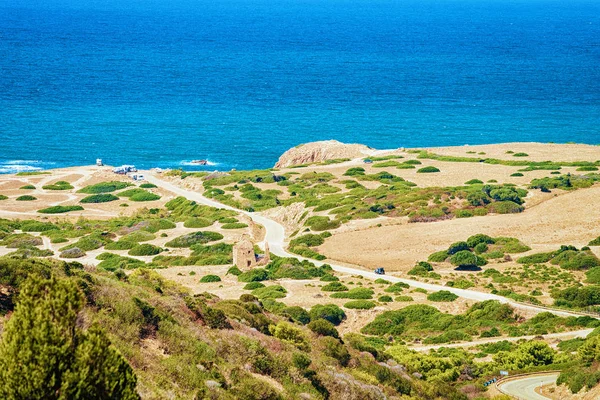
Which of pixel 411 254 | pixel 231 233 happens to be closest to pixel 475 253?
pixel 411 254

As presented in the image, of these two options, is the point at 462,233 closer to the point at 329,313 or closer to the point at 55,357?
the point at 329,313

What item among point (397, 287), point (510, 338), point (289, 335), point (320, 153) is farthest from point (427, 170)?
point (289, 335)

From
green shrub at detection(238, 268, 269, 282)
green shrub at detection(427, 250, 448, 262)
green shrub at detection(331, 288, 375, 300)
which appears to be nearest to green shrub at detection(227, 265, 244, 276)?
green shrub at detection(238, 268, 269, 282)

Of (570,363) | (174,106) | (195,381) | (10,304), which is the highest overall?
(174,106)

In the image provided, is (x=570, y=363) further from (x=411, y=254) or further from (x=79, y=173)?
(x=79, y=173)

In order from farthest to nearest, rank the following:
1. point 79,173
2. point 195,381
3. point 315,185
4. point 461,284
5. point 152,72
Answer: point 152,72
point 79,173
point 315,185
point 461,284
point 195,381

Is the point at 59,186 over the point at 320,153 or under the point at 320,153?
under

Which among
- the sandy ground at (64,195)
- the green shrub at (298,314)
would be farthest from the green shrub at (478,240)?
the sandy ground at (64,195)
